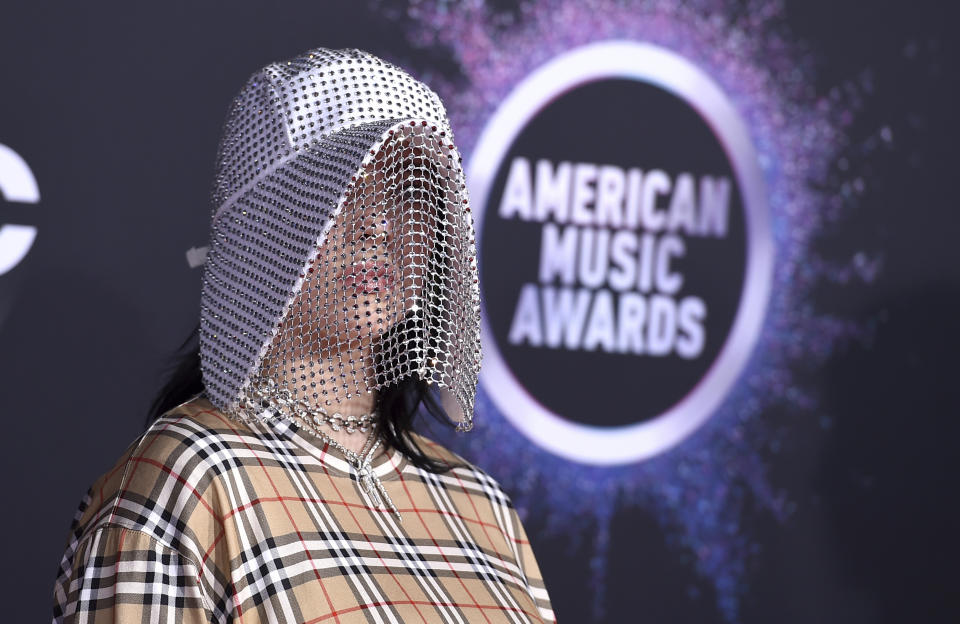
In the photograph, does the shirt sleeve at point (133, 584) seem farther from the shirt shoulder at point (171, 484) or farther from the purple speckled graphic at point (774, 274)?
the purple speckled graphic at point (774, 274)

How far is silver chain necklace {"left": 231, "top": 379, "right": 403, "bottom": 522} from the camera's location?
1275 millimetres

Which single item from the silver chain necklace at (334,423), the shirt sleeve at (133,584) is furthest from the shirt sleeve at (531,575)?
the shirt sleeve at (133,584)

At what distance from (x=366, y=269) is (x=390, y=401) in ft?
0.84

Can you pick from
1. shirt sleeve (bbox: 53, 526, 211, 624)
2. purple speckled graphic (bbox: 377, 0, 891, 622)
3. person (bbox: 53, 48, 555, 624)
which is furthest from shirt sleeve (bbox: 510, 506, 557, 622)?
purple speckled graphic (bbox: 377, 0, 891, 622)

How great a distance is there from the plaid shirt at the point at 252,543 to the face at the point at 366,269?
0.41 feet

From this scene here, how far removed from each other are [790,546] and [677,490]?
0.29 metres

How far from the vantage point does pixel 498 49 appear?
7.37ft

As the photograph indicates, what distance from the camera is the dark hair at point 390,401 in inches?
54.0

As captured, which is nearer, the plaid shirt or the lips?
the plaid shirt

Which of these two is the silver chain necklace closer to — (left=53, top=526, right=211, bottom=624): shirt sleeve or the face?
the face

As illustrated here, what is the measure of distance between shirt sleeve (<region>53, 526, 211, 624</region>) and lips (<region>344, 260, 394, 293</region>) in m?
0.33

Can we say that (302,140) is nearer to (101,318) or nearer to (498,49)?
(101,318)

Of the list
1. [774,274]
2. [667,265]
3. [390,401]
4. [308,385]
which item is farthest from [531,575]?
[774,274]

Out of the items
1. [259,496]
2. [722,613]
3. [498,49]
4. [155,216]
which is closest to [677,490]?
[722,613]
